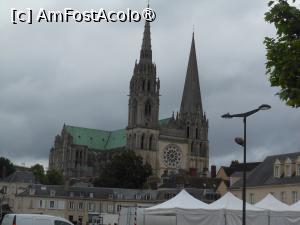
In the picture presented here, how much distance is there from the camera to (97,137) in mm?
179000

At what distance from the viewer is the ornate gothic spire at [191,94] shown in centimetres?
17075

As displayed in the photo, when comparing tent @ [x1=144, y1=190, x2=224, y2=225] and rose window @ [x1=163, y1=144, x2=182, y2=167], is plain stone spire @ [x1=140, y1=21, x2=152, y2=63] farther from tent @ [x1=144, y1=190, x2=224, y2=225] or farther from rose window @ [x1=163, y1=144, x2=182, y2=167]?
tent @ [x1=144, y1=190, x2=224, y2=225]

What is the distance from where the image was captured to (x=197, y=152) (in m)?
166

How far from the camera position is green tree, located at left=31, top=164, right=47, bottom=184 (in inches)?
5236

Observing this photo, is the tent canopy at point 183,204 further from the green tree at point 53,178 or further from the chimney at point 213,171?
the green tree at point 53,178

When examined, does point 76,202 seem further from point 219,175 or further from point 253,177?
point 253,177

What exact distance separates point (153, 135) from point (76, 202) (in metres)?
65.8

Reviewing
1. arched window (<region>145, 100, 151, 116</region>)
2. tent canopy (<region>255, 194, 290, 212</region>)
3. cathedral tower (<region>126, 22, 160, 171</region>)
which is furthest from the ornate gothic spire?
tent canopy (<region>255, 194, 290, 212</region>)

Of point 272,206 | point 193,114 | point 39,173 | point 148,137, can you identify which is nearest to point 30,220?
point 272,206

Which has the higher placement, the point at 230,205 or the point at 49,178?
the point at 49,178

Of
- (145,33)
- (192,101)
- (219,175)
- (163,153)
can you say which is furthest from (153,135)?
(219,175)

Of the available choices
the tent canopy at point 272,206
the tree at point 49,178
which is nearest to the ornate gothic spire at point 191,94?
the tree at point 49,178

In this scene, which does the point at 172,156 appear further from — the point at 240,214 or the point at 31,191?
the point at 240,214

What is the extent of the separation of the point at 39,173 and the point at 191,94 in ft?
168
